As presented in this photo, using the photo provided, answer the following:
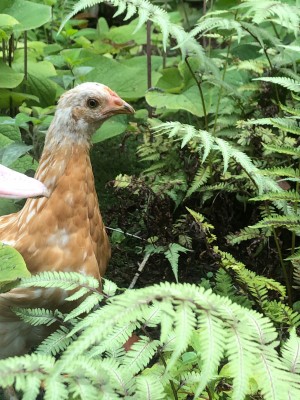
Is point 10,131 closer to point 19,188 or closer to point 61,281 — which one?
point 19,188

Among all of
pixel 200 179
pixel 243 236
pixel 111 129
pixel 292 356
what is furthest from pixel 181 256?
pixel 292 356

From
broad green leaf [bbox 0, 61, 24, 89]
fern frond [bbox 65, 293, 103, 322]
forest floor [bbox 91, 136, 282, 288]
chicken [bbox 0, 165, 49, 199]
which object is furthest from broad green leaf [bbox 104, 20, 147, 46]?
fern frond [bbox 65, 293, 103, 322]

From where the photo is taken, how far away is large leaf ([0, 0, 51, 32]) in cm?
375

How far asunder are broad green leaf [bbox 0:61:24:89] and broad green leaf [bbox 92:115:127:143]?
0.48m

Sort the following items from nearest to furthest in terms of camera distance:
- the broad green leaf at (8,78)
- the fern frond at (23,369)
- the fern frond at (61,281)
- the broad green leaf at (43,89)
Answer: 1. the fern frond at (23,369)
2. the fern frond at (61,281)
3. the broad green leaf at (8,78)
4. the broad green leaf at (43,89)

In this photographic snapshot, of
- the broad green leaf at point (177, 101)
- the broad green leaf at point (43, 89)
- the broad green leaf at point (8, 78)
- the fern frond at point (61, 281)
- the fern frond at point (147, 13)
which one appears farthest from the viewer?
the broad green leaf at point (43, 89)

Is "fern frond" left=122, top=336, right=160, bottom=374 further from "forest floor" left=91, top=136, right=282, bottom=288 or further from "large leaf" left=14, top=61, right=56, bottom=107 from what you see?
"large leaf" left=14, top=61, right=56, bottom=107

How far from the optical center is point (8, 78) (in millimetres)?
3734

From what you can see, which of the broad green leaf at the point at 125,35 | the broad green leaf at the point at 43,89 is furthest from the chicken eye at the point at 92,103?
the broad green leaf at the point at 125,35

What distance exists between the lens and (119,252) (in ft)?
10.9

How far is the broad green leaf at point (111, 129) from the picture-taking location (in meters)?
3.47

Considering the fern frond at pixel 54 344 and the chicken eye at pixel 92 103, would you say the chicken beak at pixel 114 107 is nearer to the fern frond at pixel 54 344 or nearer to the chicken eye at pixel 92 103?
the chicken eye at pixel 92 103

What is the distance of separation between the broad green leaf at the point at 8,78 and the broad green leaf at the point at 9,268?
1740 mm

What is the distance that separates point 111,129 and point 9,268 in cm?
160
